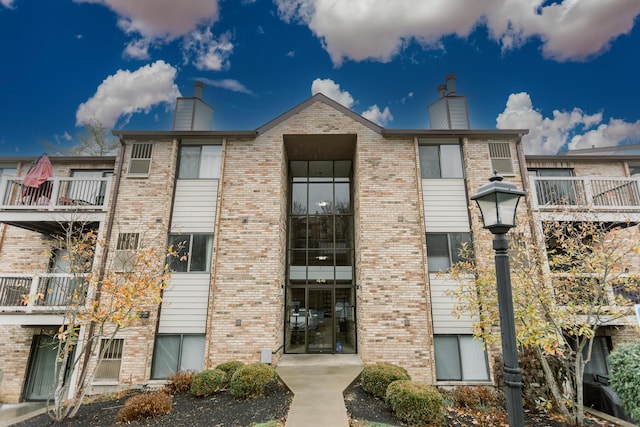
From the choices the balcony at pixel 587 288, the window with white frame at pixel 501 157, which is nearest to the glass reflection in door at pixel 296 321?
the balcony at pixel 587 288

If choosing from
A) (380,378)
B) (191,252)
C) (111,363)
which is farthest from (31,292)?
(380,378)

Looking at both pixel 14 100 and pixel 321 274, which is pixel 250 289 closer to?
pixel 321 274

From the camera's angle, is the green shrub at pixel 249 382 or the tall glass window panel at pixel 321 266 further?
the tall glass window panel at pixel 321 266

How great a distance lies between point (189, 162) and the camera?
11.0 meters

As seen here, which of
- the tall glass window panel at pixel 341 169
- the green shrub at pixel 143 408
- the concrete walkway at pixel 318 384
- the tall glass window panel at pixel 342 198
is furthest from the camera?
the tall glass window panel at pixel 341 169

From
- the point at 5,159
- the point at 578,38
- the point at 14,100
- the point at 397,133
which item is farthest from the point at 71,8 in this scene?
the point at 578,38

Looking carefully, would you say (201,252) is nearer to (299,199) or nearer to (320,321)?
(299,199)

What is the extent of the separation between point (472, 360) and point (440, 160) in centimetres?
662

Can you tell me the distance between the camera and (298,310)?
11.7 m

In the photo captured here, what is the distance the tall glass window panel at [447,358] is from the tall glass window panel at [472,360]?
0.17 metres

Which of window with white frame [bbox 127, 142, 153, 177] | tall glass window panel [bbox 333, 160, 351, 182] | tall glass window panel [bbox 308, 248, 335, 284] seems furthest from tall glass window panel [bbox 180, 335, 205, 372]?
tall glass window panel [bbox 333, 160, 351, 182]

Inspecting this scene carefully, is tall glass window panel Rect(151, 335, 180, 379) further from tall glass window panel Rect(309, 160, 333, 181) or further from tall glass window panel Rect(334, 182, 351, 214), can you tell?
tall glass window panel Rect(309, 160, 333, 181)

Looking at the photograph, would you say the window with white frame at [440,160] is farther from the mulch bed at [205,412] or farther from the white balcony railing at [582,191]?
the mulch bed at [205,412]

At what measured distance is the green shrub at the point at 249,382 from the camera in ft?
23.0
